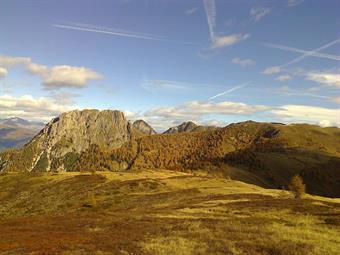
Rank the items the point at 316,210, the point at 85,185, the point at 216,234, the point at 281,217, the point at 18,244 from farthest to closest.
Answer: the point at 85,185
the point at 316,210
the point at 281,217
the point at 216,234
the point at 18,244

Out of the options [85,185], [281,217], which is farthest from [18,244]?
[85,185]

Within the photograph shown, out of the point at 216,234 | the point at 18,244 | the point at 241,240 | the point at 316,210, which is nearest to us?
the point at 18,244

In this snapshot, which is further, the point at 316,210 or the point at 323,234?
the point at 316,210

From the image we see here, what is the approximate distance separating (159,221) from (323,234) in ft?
54.8

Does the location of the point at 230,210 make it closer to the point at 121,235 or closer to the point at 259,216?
the point at 259,216

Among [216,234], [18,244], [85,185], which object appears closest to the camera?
[18,244]

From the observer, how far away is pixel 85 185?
109500 millimetres

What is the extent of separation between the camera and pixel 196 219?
142ft

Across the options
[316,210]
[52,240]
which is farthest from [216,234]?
[316,210]

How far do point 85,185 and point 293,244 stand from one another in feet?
286

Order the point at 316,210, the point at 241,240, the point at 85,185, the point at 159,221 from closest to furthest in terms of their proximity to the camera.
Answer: the point at 241,240 < the point at 159,221 < the point at 316,210 < the point at 85,185

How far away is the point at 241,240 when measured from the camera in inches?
1225

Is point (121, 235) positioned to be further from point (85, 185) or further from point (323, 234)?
point (85, 185)

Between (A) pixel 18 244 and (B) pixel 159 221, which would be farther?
(B) pixel 159 221
